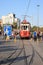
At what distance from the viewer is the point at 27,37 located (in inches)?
2218

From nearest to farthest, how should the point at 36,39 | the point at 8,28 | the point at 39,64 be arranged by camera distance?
the point at 39,64, the point at 36,39, the point at 8,28

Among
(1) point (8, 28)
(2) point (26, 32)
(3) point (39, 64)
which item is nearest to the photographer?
(3) point (39, 64)

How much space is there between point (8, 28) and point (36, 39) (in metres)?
7.67

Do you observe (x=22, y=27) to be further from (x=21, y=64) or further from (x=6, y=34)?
(x=21, y=64)

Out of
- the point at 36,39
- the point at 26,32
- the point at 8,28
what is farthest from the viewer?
the point at 26,32

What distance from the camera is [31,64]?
13.8 metres

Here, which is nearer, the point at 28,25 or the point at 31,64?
the point at 31,64

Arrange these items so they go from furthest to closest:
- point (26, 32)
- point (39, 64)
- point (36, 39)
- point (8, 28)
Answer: point (26, 32), point (8, 28), point (36, 39), point (39, 64)

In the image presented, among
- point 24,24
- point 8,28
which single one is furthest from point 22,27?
point 8,28

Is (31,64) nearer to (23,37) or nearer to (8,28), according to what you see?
(8,28)

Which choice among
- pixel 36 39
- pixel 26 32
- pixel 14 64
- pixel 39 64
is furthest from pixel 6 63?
pixel 26 32

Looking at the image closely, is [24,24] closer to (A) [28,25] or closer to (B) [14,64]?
(A) [28,25]

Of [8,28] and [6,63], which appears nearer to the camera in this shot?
[6,63]

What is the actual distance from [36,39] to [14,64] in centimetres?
3195
